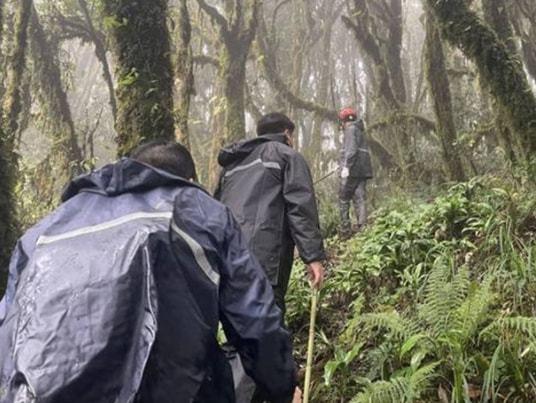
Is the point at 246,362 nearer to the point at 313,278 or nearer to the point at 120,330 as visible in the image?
the point at 120,330

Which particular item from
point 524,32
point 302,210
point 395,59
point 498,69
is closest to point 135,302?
point 302,210

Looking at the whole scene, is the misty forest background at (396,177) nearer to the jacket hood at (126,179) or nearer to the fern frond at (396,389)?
the fern frond at (396,389)

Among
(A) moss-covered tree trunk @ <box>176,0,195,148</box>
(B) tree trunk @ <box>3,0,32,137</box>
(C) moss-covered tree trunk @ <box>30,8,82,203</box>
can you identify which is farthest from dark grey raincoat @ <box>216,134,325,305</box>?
(C) moss-covered tree trunk @ <box>30,8,82,203</box>

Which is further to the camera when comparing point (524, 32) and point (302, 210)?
point (524, 32)

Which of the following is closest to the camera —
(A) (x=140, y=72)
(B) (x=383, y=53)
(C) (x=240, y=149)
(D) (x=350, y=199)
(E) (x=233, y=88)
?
(C) (x=240, y=149)

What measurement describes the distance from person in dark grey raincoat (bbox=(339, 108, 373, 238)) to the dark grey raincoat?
18.6 feet

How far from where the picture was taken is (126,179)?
2.44 metres

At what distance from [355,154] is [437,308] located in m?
6.33

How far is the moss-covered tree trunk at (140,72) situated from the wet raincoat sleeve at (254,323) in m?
2.78

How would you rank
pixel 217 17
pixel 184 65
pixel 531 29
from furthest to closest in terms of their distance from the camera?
pixel 531 29, pixel 217 17, pixel 184 65

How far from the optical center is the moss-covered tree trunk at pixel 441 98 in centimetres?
1082

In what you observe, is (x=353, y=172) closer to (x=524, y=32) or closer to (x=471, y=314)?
(x=471, y=314)

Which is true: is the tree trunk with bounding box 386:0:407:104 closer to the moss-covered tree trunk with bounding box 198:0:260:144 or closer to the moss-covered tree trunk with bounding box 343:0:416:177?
the moss-covered tree trunk with bounding box 343:0:416:177

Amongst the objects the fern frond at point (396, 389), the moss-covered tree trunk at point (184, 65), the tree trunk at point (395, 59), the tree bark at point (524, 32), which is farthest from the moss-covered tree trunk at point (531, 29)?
the fern frond at point (396, 389)
